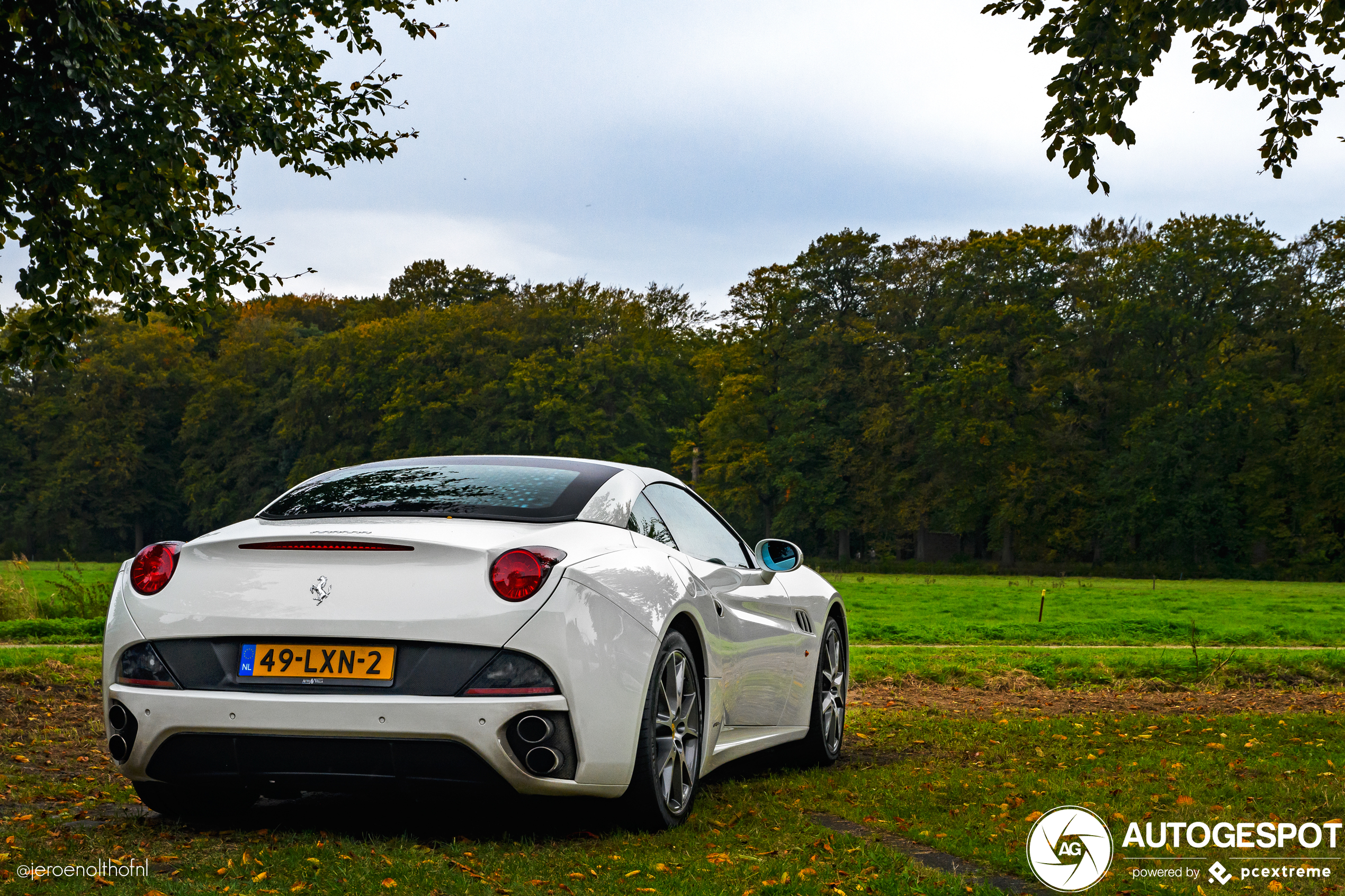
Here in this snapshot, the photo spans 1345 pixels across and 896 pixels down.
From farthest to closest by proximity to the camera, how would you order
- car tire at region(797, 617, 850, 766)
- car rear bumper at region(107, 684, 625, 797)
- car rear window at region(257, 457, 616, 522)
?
car tire at region(797, 617, 850, 766), car rear window at region(257, 457, 616, 522), car rear bumper at region(107, 684, 625, 797)

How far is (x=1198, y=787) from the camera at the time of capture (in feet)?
20.7

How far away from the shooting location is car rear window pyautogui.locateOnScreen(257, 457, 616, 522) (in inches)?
221

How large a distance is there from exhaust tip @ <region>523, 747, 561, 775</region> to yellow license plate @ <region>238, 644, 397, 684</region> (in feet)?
1.83

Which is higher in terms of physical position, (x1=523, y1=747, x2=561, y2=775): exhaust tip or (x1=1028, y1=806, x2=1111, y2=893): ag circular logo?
(x1=523, y1=747, x2=561, y2=775): exhaust tip

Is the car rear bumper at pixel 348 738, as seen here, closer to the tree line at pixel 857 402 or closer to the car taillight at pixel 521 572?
the car taillight at pixel 521 572

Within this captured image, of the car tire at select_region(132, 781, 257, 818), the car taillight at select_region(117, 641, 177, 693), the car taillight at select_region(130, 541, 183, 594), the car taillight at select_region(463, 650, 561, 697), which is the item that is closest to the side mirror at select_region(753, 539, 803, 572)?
the car taillight at select_region(463, 650, 561, 697)

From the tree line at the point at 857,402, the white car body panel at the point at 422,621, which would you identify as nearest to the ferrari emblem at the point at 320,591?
the white car body panel at the point at 422,621

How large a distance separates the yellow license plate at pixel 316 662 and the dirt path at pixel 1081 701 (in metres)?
6.24

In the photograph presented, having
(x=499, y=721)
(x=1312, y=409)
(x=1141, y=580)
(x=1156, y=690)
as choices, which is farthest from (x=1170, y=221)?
(x=499, y=721)

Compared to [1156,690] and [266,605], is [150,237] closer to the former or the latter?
[266,605]

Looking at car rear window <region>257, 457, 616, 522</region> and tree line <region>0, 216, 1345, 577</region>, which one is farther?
tree line <region>0, 216, 1345, 577</region>

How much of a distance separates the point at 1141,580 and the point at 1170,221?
1877cm

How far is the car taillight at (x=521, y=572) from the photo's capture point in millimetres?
4969

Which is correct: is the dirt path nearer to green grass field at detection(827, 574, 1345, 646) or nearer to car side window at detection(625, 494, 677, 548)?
car side window at detection(625, 494, 677, 548)
